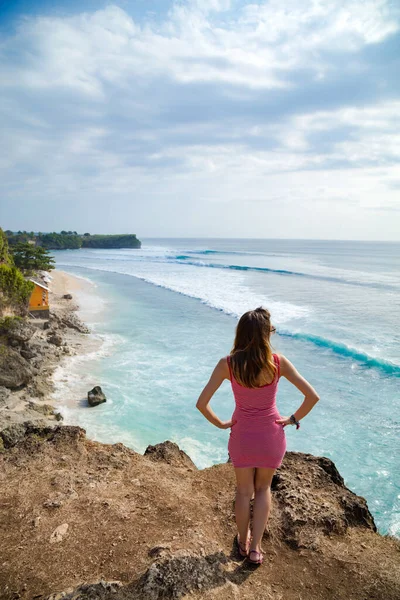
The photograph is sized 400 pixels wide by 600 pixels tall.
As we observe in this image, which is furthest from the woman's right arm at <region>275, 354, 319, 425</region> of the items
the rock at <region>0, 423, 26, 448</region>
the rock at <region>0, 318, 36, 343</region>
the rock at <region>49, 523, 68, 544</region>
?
the rock at <region>0, 318, 36, 343</region>

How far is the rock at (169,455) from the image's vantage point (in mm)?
5551

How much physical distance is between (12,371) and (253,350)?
1144cm

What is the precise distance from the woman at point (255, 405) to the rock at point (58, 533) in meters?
1.75

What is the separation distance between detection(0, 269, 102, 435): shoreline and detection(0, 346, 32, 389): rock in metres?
0.16

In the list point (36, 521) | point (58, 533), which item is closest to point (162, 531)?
point (58, 533)

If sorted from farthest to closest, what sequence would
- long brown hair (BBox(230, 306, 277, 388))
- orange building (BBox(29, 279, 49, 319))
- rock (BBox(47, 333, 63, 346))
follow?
orange building (BBox(29, 279, 49, 319)) → rock (BBox(47, 333, 63, 346)) → long brown hair (BBox(230, 306, 277, 388))

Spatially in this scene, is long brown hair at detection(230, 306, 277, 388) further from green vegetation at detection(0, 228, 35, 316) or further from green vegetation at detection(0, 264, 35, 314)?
green vegetation at detection(0, 264, 35, 314)

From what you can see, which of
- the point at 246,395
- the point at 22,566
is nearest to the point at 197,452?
the point at 22,566

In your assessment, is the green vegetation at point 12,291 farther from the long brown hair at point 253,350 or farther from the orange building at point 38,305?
the long brown hair at point 253,350

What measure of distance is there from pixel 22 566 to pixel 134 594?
3.51ft

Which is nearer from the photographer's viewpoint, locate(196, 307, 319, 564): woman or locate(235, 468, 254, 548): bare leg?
locate(196, 307, 319, 564): woman

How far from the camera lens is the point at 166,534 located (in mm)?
3523

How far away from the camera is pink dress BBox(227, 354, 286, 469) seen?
9.23 ft

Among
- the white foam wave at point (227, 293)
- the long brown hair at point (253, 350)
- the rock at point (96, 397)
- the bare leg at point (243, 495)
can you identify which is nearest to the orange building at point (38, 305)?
the white foam wave at point (227, 293)
